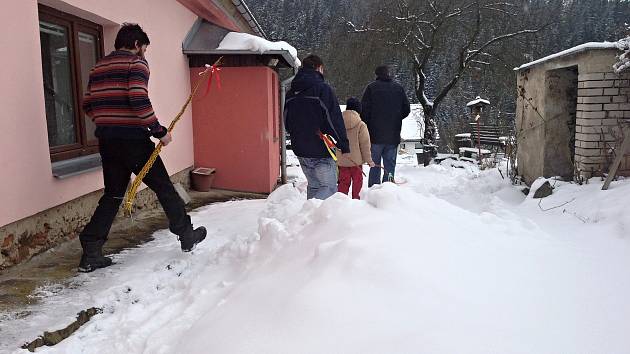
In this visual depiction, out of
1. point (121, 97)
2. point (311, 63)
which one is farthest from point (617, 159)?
point (121, 97)

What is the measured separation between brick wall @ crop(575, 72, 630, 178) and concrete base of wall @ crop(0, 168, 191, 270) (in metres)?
5.11

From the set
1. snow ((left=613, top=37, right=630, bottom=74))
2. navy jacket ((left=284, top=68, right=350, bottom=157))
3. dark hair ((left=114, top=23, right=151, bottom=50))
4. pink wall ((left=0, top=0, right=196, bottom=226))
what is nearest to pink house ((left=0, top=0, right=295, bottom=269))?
pink wall ((left=0, top=0, right=196, bottom=226))

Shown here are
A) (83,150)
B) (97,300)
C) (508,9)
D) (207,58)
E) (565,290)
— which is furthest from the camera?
(508,9)

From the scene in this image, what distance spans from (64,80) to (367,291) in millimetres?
3630

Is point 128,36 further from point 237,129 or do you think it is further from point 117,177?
point 237,129

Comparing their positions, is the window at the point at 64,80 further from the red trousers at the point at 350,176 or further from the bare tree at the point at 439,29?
the bare tree at the point at 439,29

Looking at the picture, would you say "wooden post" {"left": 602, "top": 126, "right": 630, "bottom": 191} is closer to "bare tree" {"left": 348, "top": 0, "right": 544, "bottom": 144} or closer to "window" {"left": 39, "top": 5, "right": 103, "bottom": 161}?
"window" {"left": 39, "top": 5, "right": 103, "bottom": 161}

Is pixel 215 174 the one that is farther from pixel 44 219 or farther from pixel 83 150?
pixel 44 219

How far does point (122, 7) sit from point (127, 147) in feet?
7.26

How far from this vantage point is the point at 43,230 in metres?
3.62

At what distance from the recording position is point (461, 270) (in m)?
2.13

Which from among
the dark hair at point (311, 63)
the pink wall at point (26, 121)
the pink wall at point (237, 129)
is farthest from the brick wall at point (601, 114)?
the pink wall at point (26, 121)

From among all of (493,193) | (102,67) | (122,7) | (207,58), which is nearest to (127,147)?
(102,67)

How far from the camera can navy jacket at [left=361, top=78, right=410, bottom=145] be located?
608 centimetres
